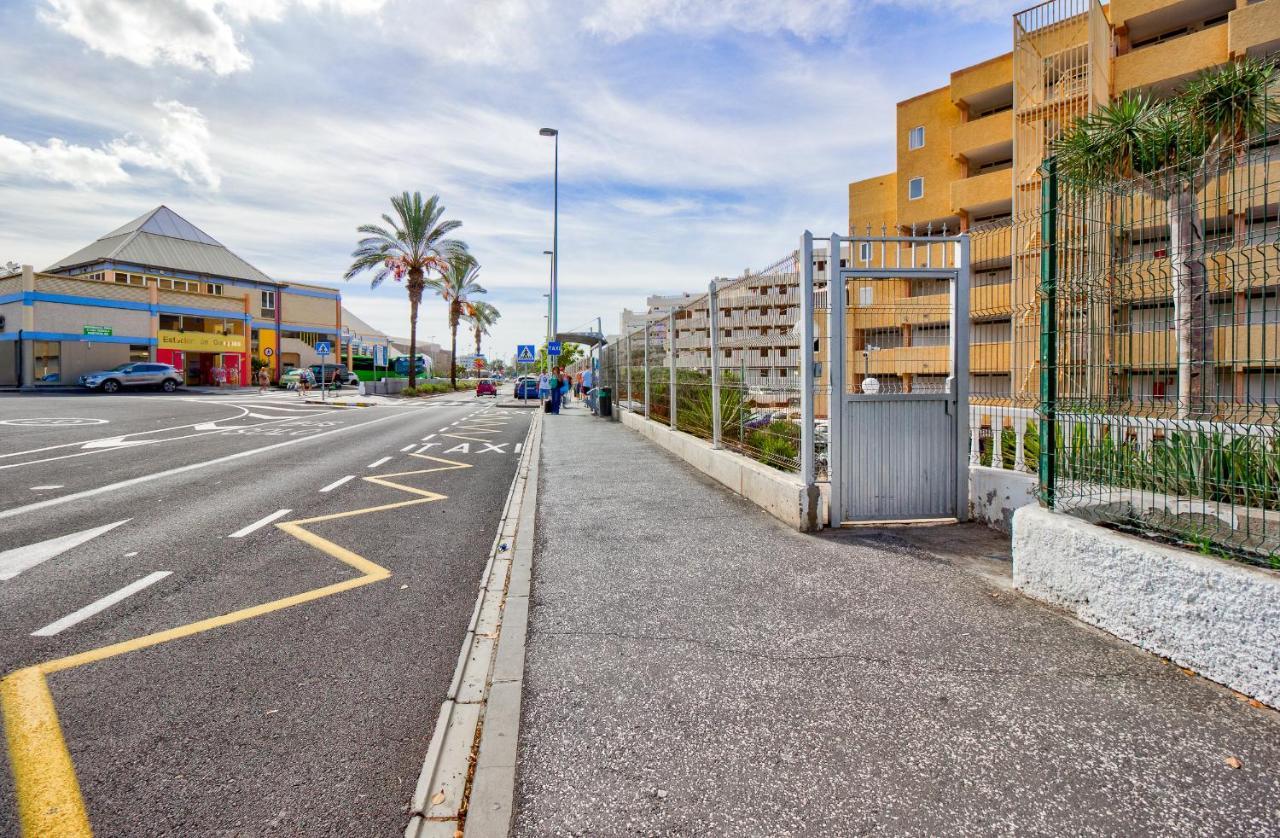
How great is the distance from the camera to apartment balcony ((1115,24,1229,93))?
23.1m

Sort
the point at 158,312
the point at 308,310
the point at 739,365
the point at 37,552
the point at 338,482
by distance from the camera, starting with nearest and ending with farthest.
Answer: the point at 37,552
the point at 739,365
the point at 338,482
the point at 158,312
the point at 308,310

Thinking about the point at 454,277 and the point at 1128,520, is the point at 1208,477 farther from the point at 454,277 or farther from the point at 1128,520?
the point at 454,277

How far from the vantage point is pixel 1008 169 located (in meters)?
29.5

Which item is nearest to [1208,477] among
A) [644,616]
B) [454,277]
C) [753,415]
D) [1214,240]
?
[1214,240]

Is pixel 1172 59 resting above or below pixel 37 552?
above

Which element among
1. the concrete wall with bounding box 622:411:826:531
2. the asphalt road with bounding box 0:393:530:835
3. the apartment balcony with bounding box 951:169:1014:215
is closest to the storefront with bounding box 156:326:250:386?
the asphalt road with bounding box 0:393:530:835

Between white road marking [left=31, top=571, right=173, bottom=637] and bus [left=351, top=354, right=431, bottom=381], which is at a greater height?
bus [left=351, top=354, right=431, bottom=381]

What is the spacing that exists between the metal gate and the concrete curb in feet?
10.4

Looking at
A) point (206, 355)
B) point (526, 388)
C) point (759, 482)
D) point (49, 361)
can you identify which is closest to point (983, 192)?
point (526, 388)

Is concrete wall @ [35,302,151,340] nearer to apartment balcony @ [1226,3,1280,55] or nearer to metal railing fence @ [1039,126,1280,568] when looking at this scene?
metal railing fence @ [1039,126,1280,568]

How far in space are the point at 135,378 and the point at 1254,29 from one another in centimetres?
5378

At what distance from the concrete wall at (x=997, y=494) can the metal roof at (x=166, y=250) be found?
67.3 metres

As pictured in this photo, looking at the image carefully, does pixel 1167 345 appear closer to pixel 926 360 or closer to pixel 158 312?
pixel 926 360

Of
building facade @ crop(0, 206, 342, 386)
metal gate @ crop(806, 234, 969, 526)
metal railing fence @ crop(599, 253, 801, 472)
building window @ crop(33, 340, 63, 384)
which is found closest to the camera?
metal gate @ crop(806, 234, 969, 526)
